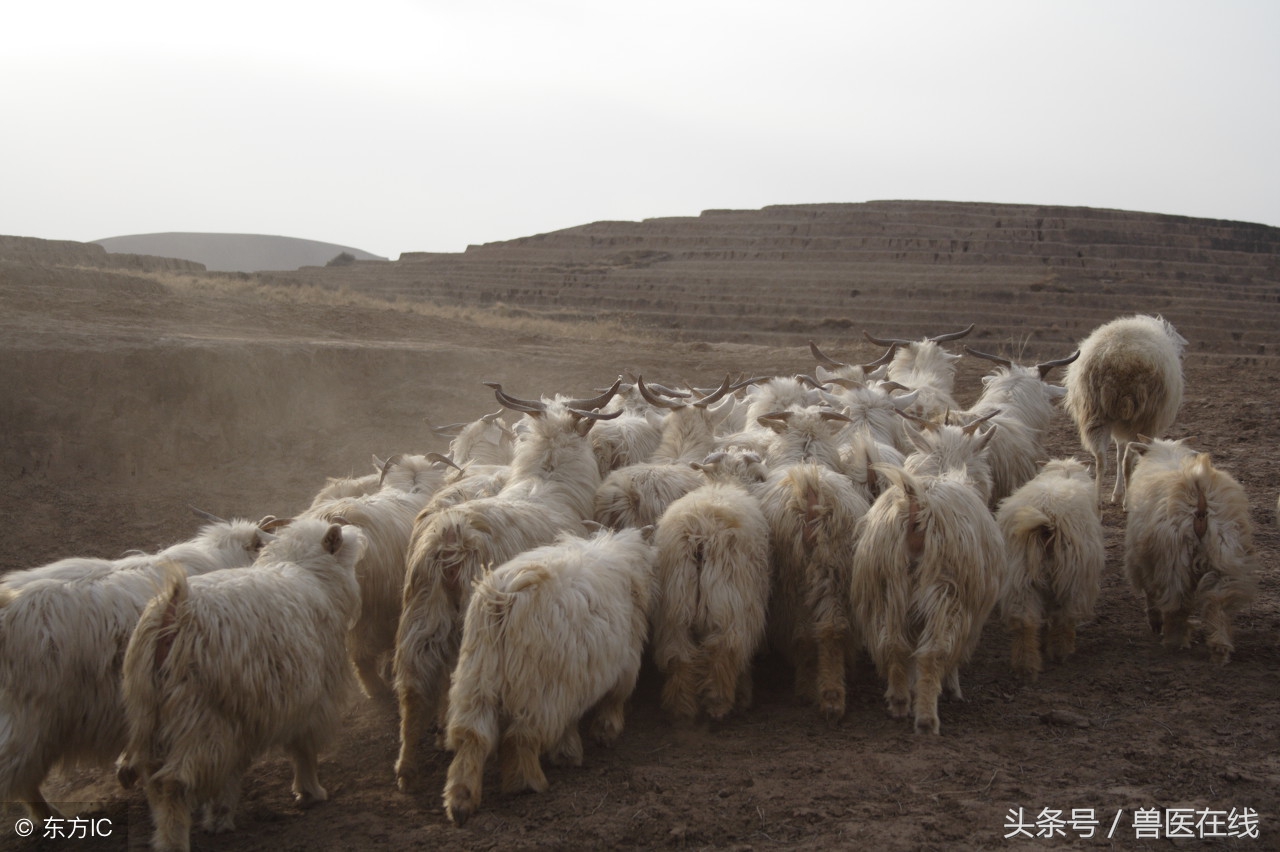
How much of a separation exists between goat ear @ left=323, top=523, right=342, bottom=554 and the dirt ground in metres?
1.33

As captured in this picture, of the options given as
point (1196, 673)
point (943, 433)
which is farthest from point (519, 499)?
point (1196, 673)

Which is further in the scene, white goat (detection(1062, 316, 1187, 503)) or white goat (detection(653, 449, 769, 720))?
white goat (detection(1062, 316, 1187, 503))

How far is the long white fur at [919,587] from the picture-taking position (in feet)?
18.6

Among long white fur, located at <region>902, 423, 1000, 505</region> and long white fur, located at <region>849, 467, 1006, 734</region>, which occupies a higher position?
long white fur, located at <region>902, 423, 1000, 505</region>

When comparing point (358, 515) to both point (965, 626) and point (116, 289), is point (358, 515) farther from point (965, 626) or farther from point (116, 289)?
point (116, 289)

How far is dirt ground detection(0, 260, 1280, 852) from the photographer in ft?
15.0

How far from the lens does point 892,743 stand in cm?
541

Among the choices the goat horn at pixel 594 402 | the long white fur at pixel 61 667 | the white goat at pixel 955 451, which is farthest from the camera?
the goat horn at pixel 594 402

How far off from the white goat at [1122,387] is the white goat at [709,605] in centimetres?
584

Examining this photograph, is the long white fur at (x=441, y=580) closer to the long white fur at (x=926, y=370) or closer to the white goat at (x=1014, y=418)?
the white goat at (x=1014, y=418)

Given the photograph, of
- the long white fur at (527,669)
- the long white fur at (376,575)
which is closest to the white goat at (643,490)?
the long white fur at (376,575)

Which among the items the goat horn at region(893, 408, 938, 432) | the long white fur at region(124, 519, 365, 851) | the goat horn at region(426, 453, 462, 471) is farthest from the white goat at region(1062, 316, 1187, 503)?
the long white fur at region(124, 519, 365, 851)

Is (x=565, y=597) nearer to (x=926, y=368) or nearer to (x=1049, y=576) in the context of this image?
(x=1049, y=576)

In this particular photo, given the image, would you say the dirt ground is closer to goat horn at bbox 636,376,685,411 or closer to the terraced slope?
goat horn at bbox 636,376,685,411
